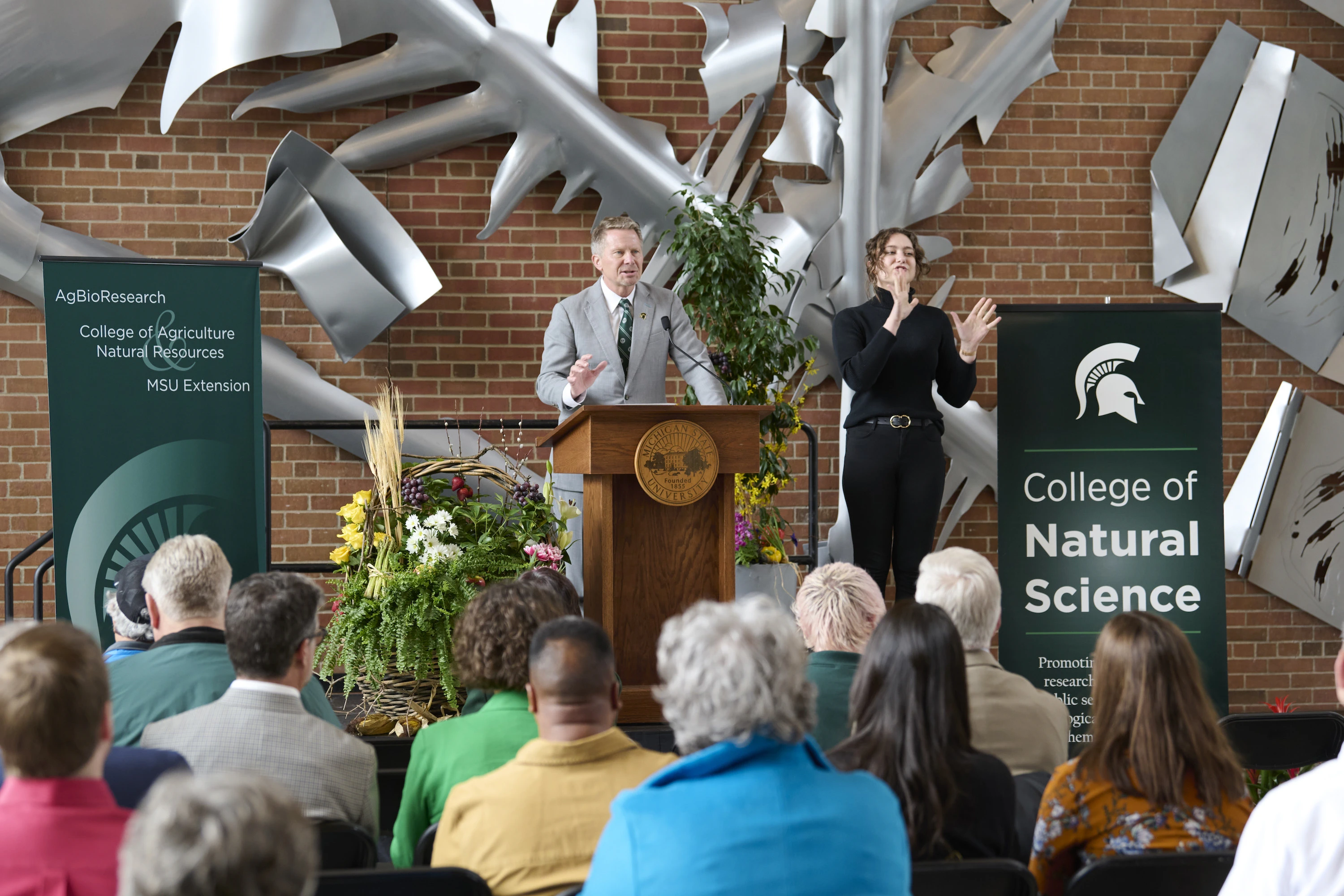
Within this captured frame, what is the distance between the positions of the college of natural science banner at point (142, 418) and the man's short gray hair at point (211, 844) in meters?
2.73

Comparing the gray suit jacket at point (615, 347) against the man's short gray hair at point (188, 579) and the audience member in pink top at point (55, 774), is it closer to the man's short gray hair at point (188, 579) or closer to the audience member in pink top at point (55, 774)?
the man's short gray hair at point (188, 579)

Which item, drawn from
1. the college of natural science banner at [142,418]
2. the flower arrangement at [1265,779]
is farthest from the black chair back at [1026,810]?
the college of natural science banner at [142,418]

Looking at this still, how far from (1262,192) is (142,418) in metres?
4.58

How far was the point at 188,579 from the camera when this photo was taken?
6.82 ft

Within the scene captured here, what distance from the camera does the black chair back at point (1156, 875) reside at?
56.6 inches

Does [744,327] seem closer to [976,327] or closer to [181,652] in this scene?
[976,327]

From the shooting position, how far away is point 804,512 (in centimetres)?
482

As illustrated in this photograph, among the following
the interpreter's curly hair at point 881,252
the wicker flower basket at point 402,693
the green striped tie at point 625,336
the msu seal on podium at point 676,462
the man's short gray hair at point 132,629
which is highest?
the interpreter's curly hair at point 881,252

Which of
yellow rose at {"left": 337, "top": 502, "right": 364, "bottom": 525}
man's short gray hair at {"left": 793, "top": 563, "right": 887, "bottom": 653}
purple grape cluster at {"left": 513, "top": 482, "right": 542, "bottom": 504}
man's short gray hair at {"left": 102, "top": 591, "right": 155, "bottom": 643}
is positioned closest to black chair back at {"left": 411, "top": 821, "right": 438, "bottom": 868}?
man's short gray hair at {"left": 793, "top": 563, "right": 887, "bottom": 653}

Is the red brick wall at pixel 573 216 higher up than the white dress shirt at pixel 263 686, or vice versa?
the red brick wall at pixel 573 216

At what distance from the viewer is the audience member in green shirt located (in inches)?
67.0

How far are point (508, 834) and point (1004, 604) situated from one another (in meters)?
2.55

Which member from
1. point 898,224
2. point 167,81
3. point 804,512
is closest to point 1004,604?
point 804,512

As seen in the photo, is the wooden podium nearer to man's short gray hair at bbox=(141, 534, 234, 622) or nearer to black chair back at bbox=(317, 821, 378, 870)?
man's short gray hair at bbox=(141, 534, 234, 622)
